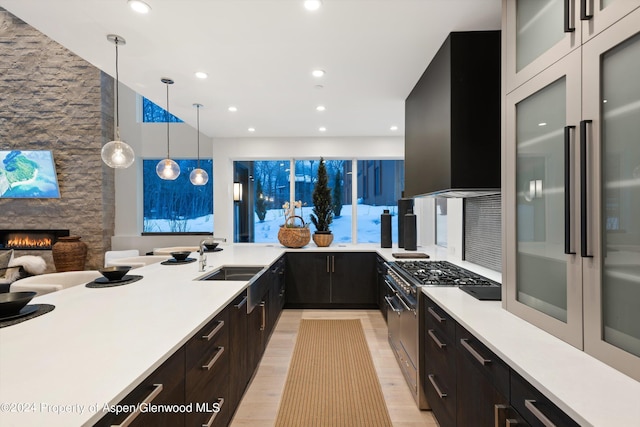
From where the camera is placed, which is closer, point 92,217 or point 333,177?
point 333,177

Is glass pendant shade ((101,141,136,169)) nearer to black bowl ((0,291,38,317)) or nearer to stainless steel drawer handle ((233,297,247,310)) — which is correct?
black bowl ((0,291,38,317))

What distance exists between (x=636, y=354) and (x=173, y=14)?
8.95ft

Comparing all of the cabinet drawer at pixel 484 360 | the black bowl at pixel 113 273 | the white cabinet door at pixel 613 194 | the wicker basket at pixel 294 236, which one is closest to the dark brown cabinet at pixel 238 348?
the black bowl at pixel 113 273

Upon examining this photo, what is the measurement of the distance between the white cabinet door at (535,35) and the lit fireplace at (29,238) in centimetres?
753

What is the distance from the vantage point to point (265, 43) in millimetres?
2418

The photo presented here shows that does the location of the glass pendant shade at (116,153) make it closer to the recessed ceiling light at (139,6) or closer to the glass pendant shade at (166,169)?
the glass pendant shade at (166,169)

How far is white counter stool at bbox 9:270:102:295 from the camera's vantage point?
8.52 ft

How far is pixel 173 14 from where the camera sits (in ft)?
6.75

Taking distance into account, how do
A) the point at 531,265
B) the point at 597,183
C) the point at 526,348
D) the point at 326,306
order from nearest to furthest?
the point at 597,183, the point at 526,348, the point at 531,265, the point at 326,306

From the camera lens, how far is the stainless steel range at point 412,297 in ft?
7.38

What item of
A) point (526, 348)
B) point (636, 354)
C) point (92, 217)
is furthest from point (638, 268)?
point (92, 217)

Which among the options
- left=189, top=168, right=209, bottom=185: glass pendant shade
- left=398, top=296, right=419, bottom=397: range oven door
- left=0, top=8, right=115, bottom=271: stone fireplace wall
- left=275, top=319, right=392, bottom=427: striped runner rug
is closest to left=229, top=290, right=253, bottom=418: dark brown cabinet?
left=275, top=319, right=392, bottom=427: striped runner rug

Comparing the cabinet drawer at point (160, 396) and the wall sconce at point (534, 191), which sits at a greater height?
the wall sconce at point (534, 191)

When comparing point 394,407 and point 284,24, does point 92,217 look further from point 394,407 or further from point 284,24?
point 394,407
